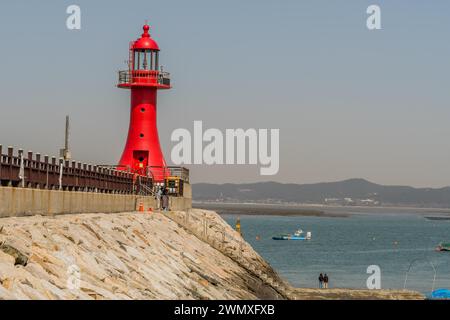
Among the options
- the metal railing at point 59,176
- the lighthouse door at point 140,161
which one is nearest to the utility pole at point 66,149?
the metal railing at point 59,176

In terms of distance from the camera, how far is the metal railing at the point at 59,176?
104 ft

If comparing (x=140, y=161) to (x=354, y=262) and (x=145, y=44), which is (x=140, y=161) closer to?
(x=145, y=44)

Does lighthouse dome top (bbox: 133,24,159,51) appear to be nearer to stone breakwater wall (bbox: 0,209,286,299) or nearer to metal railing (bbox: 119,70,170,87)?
metal railing (bbox: 119,70,170,87)

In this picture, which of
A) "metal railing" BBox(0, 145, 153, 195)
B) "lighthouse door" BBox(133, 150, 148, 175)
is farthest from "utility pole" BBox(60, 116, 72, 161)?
"lighthouse door" BBox(133, 150, 148, 175)

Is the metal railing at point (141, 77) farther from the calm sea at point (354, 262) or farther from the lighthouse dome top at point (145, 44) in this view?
the calm sea at point (354, 262)

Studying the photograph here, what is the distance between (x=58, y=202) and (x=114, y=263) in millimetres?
6876

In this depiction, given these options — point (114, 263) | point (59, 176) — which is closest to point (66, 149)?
point (59, 176)

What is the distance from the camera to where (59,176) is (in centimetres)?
3850

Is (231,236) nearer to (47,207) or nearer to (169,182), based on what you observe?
(169,182)

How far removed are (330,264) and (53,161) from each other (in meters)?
51.6

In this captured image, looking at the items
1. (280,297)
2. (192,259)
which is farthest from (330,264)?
(192,259)

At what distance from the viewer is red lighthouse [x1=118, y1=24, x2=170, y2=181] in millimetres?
60906

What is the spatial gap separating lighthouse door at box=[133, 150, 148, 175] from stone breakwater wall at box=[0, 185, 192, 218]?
30.8 feet

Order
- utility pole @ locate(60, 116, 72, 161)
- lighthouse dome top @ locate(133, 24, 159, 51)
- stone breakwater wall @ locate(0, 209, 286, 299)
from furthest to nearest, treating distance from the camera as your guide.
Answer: lighthouse dome top @ locate(133, 24, 159, 51) < utility pole @ locate(60, 116, 72, 161) < stone breakwater wall @ locate(0, 209, 286, 299)
